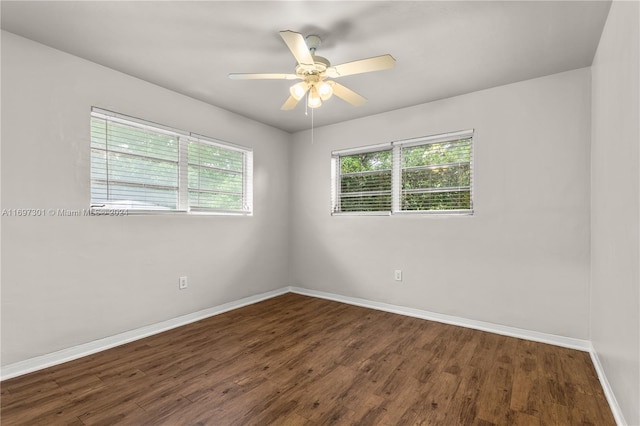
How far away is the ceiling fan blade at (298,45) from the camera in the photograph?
1803mm

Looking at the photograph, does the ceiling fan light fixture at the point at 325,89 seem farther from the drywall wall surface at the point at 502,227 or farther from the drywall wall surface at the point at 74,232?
the drywall wall surface at the point at 74,232

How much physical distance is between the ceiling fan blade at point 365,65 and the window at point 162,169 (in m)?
2.07

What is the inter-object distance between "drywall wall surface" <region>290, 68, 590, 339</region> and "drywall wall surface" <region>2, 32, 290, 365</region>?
83.1 inches

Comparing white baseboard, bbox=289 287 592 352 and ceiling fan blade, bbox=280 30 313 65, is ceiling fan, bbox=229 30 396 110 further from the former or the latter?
white baseboard, bbox=289 287 592 352

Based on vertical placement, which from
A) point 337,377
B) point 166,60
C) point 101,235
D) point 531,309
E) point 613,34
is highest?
point 166,60

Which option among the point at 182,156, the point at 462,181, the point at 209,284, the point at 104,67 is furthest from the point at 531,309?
the point at 104,67

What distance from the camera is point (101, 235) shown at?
2775 millimetres

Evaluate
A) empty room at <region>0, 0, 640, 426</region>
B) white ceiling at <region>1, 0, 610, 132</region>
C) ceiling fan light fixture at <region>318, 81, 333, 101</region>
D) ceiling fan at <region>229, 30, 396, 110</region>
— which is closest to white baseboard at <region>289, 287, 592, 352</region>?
empty room at <region>0, 0, 640, 426</region>

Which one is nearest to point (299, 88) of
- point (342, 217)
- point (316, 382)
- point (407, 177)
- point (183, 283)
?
point (407, 177)

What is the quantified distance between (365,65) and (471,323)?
286 cm

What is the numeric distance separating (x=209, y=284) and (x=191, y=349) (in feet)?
3.36

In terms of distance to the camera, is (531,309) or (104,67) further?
(531,309)

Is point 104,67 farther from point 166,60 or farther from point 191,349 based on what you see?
point 191,349

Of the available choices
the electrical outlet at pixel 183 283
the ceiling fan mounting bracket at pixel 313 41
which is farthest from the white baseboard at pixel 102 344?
the ceiling fan mounting bracket at pixel 313 41
